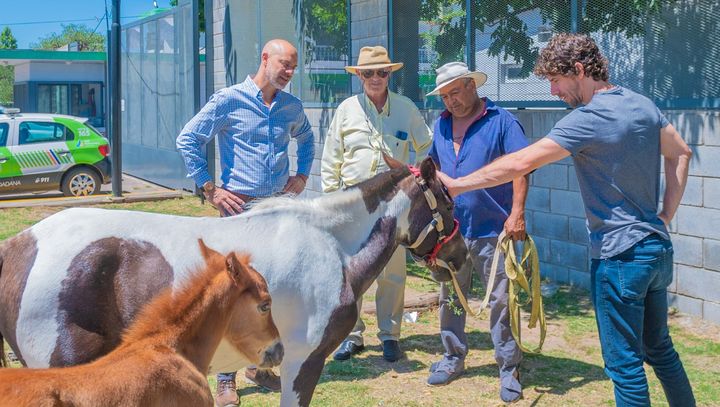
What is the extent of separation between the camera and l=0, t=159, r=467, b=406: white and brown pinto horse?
3.87 meters

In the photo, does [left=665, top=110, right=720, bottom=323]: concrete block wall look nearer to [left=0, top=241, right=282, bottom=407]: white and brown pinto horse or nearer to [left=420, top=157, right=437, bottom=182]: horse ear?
[left=420, top=157, right=437, bottom=182]: horse ear

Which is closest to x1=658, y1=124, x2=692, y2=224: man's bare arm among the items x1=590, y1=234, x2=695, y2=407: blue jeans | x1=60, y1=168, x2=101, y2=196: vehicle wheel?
x1=590, y1=234, x2=695, y2=407: blue jeans

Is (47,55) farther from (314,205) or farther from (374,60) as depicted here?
(314,205)

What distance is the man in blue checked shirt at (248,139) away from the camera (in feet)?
18.7

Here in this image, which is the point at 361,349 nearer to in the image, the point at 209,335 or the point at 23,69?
the point at 209,335

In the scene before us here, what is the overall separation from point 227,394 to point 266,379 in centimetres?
34

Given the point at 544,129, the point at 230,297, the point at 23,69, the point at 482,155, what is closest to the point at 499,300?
the point at 482,155

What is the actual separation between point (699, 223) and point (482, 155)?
2737 mm

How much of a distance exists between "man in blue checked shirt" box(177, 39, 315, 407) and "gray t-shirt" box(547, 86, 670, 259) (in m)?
2.27

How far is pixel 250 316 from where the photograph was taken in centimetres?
375

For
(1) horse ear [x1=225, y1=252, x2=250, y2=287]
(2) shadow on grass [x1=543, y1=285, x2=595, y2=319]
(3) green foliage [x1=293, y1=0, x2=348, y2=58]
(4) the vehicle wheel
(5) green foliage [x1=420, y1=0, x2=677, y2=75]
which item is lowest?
(2) shadow on grass [x1=543, y1=285, x2=595, y2=319]

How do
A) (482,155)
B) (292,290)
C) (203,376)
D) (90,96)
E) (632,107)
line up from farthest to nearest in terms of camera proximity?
(90,96)
(482,155)
(292,290)
(632,107)
(203,376)

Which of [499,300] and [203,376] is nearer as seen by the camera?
[203,376]

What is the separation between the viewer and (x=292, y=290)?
4.57m
